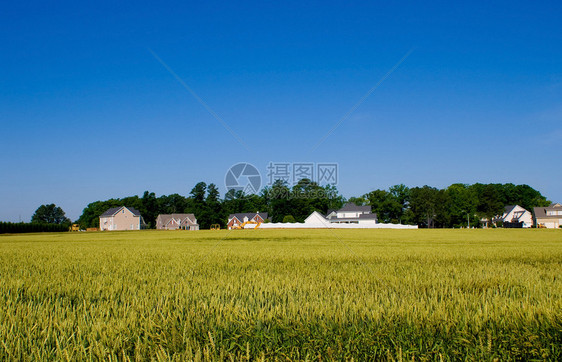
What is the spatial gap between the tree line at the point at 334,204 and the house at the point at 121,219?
13.7 meters

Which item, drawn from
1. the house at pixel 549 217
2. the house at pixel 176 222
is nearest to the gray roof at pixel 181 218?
the house at pixel 176 222

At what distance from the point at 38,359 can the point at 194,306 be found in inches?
49.2

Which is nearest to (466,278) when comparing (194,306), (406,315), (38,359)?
(406,315)

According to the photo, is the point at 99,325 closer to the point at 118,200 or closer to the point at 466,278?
the point at 466,278

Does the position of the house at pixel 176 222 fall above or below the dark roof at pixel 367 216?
below

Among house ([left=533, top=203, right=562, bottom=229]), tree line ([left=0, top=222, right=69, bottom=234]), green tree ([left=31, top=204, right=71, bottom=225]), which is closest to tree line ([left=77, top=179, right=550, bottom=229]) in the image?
house ([left=533, top=203, right=562, bottom=229])

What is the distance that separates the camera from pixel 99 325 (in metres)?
2.37

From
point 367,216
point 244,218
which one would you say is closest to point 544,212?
point 367,216

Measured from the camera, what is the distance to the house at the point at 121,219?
3691 inches

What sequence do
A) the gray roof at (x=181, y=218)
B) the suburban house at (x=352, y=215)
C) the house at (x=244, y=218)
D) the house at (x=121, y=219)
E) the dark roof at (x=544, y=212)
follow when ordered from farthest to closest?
the gray roof at (x=181, y=218)
the house at (x=244, y=218)
the house at (x=121, y=219)
the dark roof at (x=544, y=212)
the suburban house at (x=352, y=215)

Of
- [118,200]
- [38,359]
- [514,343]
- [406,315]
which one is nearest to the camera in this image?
[38,359]

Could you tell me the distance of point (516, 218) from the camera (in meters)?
108

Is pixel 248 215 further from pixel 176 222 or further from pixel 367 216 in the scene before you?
pixel 367 216

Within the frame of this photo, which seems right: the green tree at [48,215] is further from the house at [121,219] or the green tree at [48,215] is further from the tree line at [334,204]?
the house at [121,219]
